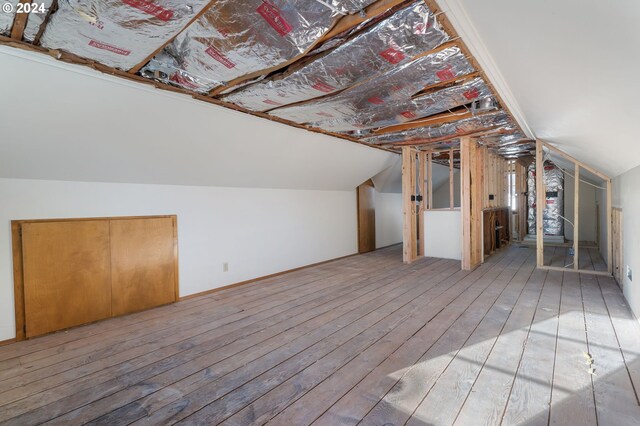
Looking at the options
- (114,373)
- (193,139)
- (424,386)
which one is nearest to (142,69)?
(193,139)

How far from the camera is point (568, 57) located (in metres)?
1.58

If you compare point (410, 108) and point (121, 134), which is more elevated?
point (410, 108)

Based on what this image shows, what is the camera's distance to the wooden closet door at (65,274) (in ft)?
8.70

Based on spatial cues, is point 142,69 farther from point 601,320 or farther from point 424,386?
point 601,320

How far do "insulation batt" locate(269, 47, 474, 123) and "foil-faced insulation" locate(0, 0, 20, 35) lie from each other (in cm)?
195

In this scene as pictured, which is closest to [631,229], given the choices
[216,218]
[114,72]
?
[216,218]

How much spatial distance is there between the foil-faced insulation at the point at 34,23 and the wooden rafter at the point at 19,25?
0.01 m

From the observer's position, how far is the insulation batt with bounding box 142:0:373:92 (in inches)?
63.8

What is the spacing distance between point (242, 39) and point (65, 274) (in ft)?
8.73

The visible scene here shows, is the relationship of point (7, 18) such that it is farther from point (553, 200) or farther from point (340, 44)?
point (553, 200)

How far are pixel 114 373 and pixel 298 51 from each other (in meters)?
2.48

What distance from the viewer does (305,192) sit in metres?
5.25

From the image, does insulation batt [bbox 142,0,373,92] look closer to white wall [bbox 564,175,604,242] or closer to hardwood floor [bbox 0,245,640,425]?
hardwood floor [bbox 0,245,640,425]

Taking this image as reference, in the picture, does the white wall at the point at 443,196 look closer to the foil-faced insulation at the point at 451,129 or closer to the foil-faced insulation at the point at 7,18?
the foil-faced insulation at the point at 451,129
